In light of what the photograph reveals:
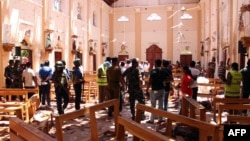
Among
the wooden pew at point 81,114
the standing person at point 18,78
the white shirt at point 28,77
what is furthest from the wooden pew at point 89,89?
the wooden pew at point 81,114

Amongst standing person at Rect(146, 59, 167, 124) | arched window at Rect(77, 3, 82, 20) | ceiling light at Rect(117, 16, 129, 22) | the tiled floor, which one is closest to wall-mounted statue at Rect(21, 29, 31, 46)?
the tiled floor

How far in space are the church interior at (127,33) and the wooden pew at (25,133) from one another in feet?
0.10

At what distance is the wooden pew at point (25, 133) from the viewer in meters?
2.64

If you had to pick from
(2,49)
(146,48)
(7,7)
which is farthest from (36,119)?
(146,48)

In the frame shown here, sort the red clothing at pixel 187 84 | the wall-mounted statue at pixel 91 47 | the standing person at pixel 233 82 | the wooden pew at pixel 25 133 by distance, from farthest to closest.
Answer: the wall-mounted statue at pixel 91 47, the red clothing at pixel 187 84, the standing person at pixel 233 82, the wooden pew at pixel 25 133

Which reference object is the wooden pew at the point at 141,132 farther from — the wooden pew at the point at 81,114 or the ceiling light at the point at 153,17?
the ceiling light at the point at 153,17

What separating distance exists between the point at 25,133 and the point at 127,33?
25764mm

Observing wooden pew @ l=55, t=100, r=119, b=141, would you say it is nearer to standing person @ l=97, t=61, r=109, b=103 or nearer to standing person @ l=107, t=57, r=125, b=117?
standing person @ l=107, t=57, r=125, b=117

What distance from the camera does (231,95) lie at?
7703 millimetres

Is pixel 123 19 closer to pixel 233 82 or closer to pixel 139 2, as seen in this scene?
pixel 139 2

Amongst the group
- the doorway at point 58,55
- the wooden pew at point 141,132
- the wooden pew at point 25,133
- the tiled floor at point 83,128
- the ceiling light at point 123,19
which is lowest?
the tiled floor at point 83,128

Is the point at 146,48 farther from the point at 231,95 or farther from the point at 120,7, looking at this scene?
the point at 231,95

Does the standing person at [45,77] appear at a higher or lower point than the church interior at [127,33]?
lower

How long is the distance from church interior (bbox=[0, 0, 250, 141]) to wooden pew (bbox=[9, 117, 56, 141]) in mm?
31
